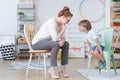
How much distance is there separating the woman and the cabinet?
2.65 meters

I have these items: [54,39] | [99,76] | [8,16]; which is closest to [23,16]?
[8,16]

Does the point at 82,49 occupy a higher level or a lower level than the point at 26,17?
lower

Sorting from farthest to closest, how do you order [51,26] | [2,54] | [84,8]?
1. [84,8]
2. [2,54]
3. [51,26]

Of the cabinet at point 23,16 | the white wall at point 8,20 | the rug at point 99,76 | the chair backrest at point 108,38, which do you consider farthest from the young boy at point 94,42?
the white wall at point 8,20

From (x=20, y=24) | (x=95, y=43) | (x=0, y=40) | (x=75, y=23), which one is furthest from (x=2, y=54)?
(x=95, y=43)

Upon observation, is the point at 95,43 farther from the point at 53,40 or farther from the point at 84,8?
the point at 84,8

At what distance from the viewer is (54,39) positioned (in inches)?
174

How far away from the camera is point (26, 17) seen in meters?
7.39

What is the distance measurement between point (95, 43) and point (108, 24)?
2949mm

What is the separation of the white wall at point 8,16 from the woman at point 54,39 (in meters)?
2.89

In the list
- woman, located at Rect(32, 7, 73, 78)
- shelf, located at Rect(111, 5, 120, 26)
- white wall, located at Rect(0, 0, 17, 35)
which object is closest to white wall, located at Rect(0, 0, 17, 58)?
white wall, located at Rect(0, 0, 17, 35)

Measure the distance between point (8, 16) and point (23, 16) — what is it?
1.24 ft

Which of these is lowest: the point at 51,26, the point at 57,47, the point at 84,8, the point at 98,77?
the point at 98,77

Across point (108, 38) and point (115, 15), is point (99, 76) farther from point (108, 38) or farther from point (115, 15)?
point (115, 15)
